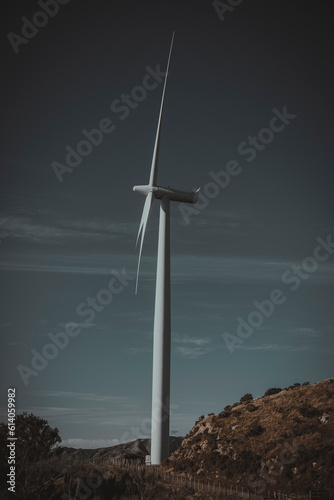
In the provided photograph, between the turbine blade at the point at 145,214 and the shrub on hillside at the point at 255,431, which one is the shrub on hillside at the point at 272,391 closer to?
the shrub on hillside at the point at 255,431

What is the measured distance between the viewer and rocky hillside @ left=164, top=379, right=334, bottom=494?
5884 centimetres

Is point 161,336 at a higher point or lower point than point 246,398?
higher

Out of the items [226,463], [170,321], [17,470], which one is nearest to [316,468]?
[226,463]

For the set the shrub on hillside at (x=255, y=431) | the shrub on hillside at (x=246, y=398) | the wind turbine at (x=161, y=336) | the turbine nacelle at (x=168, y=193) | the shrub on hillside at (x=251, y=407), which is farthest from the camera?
the shrub on hillside at (x=246, y=398)

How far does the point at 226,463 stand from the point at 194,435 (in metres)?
18.4

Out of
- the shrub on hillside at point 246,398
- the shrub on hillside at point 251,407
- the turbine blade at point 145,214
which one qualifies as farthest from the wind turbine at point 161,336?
the shrub on hillside at point 246,398

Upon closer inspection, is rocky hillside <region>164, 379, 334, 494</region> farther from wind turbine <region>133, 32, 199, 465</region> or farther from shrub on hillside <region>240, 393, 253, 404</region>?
shrub on hillside <region>240, 393, 253, 404</region>

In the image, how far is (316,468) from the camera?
5788 cm

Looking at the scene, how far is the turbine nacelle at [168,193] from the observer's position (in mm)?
81500

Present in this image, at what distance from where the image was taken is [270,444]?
2687 inches

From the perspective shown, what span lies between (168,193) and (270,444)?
129ft

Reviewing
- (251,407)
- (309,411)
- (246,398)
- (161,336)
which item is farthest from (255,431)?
(246,398)

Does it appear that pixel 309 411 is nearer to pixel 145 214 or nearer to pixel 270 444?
pixel 270 444

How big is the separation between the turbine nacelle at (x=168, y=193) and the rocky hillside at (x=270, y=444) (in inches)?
1389
